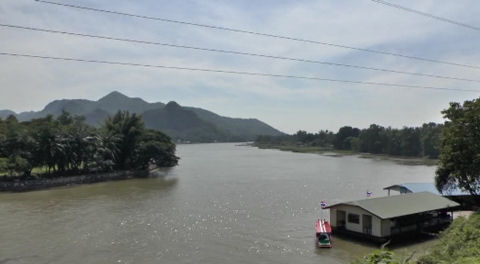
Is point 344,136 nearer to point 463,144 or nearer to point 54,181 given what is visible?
point 54,181

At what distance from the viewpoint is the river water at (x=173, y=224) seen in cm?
1856

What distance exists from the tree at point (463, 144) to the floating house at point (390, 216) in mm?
2712

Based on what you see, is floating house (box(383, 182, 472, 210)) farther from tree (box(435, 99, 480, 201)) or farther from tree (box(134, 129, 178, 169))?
tree (box(134, 129, 178, 169))

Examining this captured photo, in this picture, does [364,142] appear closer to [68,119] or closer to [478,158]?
[68,119]

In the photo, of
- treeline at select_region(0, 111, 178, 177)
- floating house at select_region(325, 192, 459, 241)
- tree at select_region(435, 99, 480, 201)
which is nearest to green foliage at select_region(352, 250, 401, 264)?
floating house at select_region(325, 192, 459, 241)

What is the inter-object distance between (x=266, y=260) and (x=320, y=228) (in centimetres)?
461

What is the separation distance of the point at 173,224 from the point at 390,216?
13710mm

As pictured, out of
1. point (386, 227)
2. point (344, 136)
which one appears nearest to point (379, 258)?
point (386, 227)

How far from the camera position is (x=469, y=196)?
2830 cm

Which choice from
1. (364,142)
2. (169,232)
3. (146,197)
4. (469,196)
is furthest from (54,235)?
(364,142)

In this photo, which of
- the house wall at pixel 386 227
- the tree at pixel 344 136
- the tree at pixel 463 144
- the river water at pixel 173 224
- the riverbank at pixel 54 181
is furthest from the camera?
the tree at pixel 344 136

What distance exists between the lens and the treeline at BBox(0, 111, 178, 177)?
4250cm

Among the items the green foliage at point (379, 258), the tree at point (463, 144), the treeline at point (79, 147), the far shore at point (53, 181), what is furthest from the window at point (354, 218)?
the treeline at point (79, 147)

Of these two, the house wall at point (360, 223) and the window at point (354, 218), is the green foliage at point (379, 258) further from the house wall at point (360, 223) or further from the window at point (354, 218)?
the window at point (354, 218)
